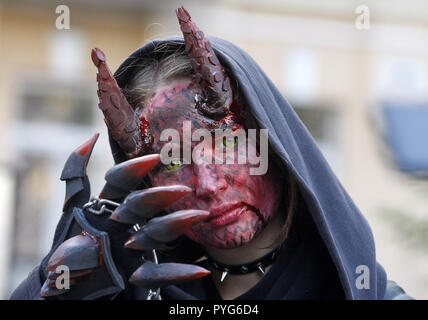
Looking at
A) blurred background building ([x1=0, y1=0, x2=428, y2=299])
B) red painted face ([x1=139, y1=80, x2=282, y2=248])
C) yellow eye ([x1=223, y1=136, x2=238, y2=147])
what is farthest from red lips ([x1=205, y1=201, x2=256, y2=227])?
blurred background building ([x1=0, y1=0, x2=428, y2=299])

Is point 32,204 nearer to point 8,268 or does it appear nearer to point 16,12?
point 8,268

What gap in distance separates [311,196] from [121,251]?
47cm

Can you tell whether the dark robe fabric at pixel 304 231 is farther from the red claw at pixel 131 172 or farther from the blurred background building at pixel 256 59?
the blurred background building at pixel 256 59

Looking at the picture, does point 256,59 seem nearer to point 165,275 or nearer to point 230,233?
point 230,233

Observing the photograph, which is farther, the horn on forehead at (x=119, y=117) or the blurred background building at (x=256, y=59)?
the blurred background building at (x=256, y=59)

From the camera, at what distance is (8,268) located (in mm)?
6883

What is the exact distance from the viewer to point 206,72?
1826 millimetres

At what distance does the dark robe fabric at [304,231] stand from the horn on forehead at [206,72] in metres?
0.04

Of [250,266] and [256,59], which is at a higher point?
[256,59]

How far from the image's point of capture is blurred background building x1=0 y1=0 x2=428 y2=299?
794 cm

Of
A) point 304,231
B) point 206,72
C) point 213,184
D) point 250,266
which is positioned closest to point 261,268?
point 250,266

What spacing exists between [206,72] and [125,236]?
16.7 inches

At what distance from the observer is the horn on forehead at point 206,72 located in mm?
1774

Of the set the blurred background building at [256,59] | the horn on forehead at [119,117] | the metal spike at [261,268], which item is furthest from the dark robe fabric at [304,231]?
the blurred background building at [256,59]
